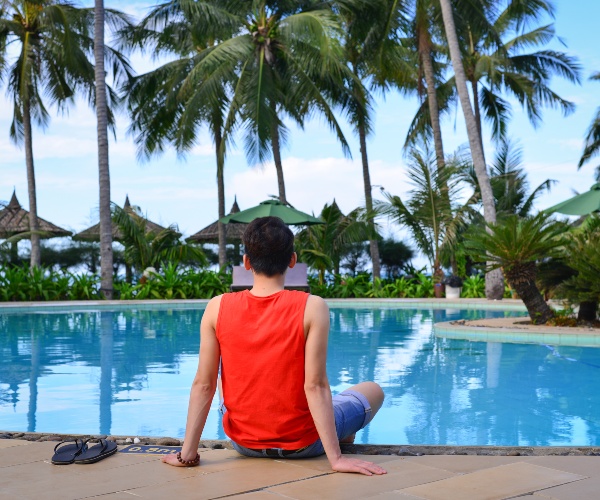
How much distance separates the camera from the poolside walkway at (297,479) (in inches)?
107

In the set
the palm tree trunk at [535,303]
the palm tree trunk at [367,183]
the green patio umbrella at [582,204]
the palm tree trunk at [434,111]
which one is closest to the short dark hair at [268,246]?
the palm tree trunk at [535,303]

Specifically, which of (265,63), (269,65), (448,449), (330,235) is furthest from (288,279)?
(448,449)

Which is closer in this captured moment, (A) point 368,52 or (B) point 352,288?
(B) point 352,288

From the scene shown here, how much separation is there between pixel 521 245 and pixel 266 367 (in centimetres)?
775

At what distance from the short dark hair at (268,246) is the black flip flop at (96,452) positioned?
1035 millimetres

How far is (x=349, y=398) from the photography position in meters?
3.46

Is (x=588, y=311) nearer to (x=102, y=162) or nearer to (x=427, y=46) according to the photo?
(x=427, y=46)

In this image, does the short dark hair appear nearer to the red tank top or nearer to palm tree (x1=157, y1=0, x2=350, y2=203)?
the red tank top

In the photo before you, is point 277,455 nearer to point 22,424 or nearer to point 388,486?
point 388,486

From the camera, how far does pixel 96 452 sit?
3268mm

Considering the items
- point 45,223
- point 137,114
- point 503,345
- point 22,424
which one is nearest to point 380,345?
point 503,345

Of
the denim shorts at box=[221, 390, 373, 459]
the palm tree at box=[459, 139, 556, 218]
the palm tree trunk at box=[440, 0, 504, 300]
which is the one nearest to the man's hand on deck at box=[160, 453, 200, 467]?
the denim shorts at box=[221, 390, 373, 459]

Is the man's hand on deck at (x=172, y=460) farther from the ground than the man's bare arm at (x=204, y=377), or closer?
closer

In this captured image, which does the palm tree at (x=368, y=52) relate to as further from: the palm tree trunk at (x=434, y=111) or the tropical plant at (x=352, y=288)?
the tropical plant at (x=352, y=288)
